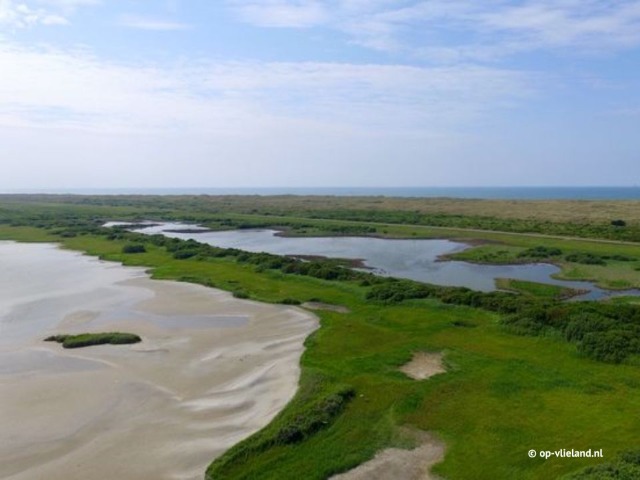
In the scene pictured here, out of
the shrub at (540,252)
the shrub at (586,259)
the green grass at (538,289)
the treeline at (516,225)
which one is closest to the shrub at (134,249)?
the green grass at (538,289)

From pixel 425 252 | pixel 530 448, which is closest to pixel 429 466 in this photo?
pixel 530 448

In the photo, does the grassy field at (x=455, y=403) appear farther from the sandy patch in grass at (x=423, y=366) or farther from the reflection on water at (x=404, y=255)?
the reflection on water at (x=404, y=255)

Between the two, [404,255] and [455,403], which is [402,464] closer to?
[455,403]

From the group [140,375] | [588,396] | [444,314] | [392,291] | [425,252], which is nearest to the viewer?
[588,396]

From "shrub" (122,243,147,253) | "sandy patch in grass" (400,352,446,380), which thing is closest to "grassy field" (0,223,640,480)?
"sandy patch in grass" (400,352,446,380)

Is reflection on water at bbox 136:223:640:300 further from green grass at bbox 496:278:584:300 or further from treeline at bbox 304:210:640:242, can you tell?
treeline at bbox 304:210:640:242

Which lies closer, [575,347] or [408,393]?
[408,393]

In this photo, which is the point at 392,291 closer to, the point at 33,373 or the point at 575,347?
the point at 575,347
